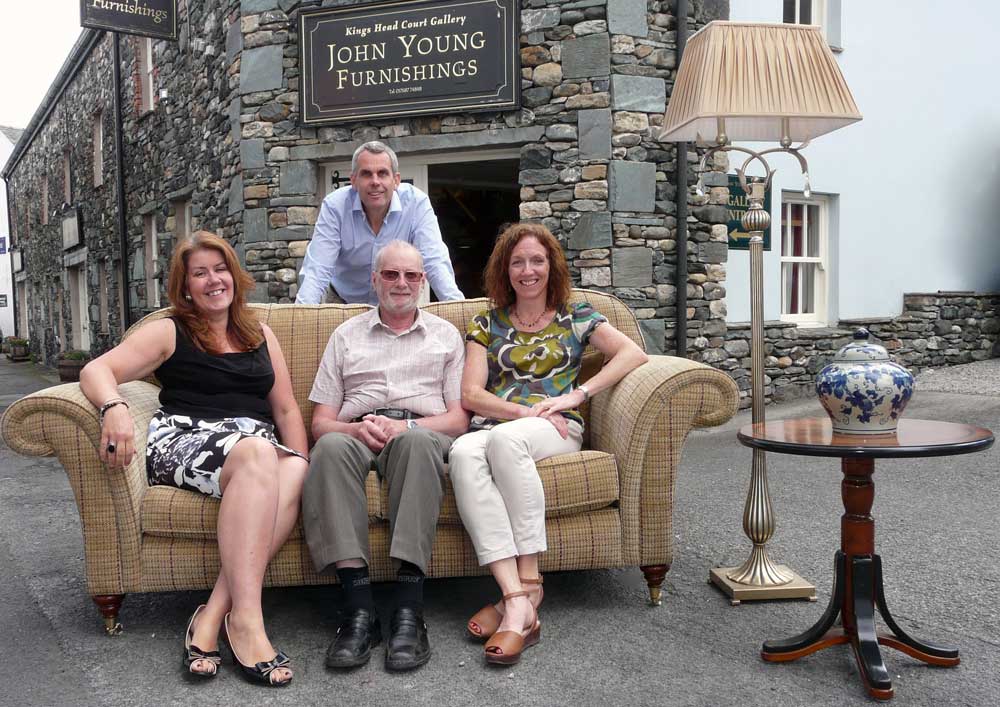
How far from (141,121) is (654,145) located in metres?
7.39

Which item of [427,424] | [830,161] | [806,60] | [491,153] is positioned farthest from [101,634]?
[830,161]

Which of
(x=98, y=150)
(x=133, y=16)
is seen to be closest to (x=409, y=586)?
(x=133, y=16)

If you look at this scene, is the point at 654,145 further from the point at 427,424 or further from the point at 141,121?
the point at 141,121

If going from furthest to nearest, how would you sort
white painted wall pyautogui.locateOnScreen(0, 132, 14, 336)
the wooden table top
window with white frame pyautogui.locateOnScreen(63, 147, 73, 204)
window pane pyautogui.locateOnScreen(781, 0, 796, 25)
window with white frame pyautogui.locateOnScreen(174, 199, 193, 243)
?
white painted wall pyautogui.locateOnScreen(0, 132, 14, 336) → window with white frame pyautogui.locateOnScreen(63, 147, 73, 204) → window with white frame pyautogui.locateOnScreen(174, 199, 193, 243) → window pane pyautogui.locateOnScreen(781, 0, 796, 25) → the wooden table top

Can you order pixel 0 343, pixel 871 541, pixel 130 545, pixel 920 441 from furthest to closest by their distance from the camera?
pixel 0 343, pixel 130 545, pixel 871 541, pixel 920 441

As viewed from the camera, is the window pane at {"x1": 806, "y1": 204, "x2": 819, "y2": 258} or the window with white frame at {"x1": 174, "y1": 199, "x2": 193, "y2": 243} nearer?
the window pane at {"x1": 806, "y1": 204, "x2": 819, "y2": 258}

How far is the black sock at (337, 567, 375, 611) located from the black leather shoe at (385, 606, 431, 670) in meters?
0.10

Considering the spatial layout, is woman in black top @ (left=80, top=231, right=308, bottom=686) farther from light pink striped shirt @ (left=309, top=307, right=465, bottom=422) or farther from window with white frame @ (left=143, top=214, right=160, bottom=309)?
window with white frame @ (left=143, top=214, right=160, bottom=309)

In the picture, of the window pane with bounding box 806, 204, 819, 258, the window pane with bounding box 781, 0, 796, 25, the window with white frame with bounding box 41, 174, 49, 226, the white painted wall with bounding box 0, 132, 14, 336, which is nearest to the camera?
the window pane with bounding box 781, 0, 796, 25

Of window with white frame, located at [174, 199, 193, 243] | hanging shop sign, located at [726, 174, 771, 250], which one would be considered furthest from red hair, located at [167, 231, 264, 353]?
window with white frame, located at [174, 199, 193, 243]

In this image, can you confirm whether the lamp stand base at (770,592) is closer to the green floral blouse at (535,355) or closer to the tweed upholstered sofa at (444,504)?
the tweed upholstered sofa at (444,504)

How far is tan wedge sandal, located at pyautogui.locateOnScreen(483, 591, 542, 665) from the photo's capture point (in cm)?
257

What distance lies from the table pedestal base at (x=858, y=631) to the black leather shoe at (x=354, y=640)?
3.90 ft

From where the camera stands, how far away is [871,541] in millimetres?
2561
